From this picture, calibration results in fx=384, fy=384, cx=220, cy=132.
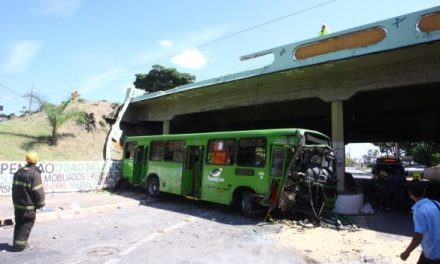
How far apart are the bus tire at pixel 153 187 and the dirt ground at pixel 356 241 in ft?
24.3

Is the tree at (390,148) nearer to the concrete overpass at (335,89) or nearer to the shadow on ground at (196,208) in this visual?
the concrete overpass at (335,89)

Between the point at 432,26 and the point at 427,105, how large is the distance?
22.8ft

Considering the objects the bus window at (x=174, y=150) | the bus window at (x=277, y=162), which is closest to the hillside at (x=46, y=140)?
the bus window at (x=174, y=150)

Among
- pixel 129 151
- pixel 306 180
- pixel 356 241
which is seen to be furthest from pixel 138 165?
pixel 356 241

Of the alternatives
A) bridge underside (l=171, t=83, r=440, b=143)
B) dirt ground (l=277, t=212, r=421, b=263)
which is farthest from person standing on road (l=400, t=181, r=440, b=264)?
bridge underside (l=171, t=83, r=440, b=143)

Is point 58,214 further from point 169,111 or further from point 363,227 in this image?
point 169,111

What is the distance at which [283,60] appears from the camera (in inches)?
677

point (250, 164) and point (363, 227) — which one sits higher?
point (250, 164)

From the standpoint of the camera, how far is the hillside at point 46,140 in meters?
22.9

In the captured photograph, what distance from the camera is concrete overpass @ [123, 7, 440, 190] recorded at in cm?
1416

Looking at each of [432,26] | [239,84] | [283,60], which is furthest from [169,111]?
[432,26]

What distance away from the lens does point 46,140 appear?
25156 millimetres

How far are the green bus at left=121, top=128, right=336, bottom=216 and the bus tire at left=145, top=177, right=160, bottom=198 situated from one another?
25cm

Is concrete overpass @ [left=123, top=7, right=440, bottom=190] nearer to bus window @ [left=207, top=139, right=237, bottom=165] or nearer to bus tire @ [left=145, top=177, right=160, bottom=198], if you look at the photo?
bus window @ [left=207, top=139, right=237, bottom=165]
